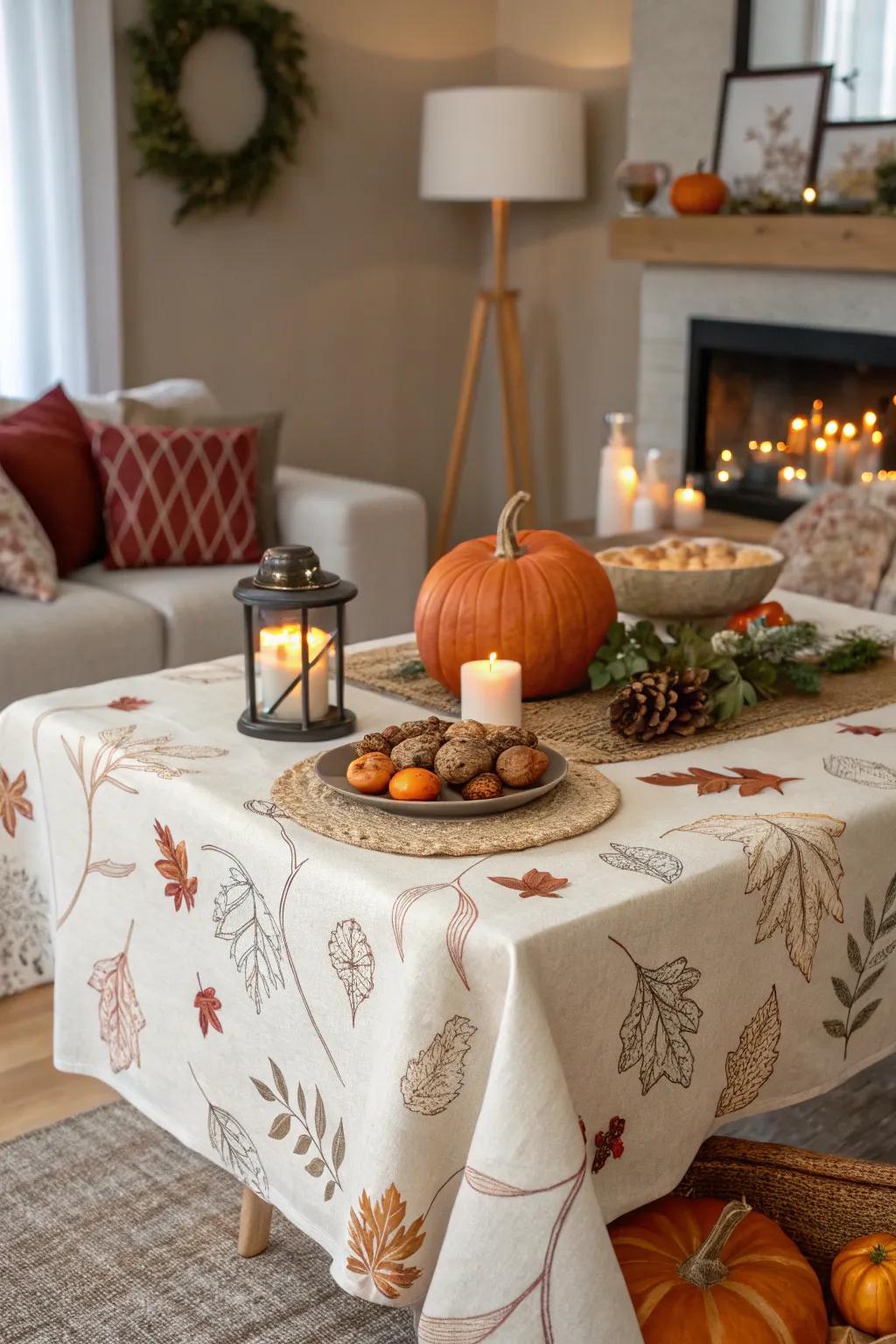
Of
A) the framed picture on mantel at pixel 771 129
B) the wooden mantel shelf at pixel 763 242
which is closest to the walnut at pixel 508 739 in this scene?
the wooden mantel shelf at pixel 763 242

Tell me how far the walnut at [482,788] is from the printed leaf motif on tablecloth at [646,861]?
0.41 ft

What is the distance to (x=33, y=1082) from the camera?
7.00ft

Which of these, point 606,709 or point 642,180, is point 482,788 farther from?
point 642,180

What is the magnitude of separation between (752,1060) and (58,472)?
237 cm

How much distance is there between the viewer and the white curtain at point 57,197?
4.10 m

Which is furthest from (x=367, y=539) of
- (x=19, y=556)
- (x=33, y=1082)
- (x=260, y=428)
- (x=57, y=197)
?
(x=33, y=1082)

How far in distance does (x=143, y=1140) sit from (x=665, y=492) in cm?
274

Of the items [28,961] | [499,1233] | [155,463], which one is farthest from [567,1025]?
[155,463]

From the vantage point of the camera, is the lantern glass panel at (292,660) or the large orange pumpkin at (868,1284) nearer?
the large orange pumpkin at (868,1284)

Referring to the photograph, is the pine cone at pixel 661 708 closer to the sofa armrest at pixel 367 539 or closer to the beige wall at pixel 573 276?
the sofa armrest at pixel 367 539

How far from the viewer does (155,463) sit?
3.32 metres

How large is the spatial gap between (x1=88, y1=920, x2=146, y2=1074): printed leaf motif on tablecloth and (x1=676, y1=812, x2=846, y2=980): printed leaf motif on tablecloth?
24.4 inches

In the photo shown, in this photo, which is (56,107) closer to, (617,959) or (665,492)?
(665,492)

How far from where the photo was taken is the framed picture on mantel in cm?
399
